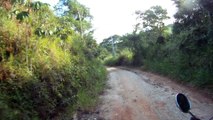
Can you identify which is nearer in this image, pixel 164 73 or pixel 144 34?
pixel 164 73

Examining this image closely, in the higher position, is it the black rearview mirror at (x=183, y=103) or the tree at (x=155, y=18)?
the tree at (x=155, y=18)

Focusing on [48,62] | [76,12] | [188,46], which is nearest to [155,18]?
[76,12]

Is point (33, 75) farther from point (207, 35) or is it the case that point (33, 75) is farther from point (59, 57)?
point (207, 35)

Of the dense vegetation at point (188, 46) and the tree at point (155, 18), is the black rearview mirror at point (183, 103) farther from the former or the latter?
the tree at point (155, 18)

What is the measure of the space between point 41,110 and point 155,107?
4834 millimetres

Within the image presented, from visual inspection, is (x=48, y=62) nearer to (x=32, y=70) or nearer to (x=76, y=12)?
(x=32, y=70)

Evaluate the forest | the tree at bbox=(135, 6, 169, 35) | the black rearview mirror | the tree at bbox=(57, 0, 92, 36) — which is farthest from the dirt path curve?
the tree at bbox=(135, 6, 169, 35)

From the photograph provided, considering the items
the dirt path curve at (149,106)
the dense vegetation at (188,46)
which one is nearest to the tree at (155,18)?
the dense vegetation at (188,46)

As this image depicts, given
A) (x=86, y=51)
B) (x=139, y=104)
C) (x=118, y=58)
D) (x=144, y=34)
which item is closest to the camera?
(x=139, y=104)

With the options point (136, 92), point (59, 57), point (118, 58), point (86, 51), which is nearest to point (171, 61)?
point (86, 51)

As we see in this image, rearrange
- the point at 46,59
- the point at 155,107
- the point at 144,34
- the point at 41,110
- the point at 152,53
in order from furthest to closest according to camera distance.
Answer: the point at 144,34, the point at 152,53, the point at 155,107, the point at 46,59, the point at 41,110

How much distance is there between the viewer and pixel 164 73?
2411 centimetres

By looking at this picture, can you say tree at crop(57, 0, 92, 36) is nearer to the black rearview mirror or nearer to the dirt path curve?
the dirt path curve

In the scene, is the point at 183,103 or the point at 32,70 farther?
the point at 32,70
